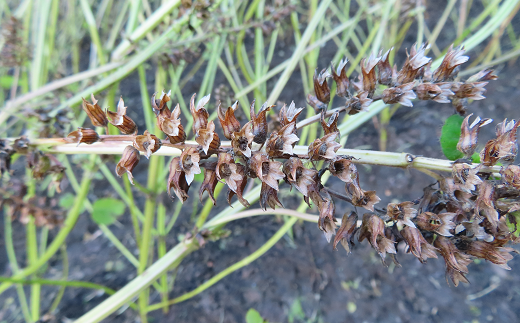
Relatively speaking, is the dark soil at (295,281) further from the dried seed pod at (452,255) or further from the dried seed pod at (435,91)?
the dried seed pod at (435,91)

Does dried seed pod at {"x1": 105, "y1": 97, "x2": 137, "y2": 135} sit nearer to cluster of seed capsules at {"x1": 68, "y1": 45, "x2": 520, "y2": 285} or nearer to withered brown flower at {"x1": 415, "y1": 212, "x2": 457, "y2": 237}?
cluster of seed capsules at {"x1": 68, "y1": 45, "x2": 520, "y2": 285}

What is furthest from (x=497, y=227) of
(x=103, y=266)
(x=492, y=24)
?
(x=103, y=266)

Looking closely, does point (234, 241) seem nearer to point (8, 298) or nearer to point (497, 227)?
point (8, 298)

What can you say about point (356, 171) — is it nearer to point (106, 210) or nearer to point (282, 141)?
point (282, 141)

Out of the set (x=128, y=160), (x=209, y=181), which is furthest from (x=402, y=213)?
(x=128, y=160)

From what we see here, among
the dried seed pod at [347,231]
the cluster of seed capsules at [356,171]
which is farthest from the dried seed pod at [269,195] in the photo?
the dried seed pod at [347,231]

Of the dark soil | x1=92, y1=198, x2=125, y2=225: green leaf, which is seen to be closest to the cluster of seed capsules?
the dark soil
